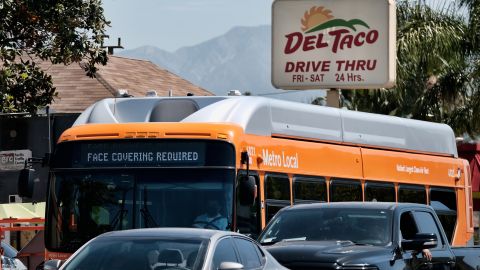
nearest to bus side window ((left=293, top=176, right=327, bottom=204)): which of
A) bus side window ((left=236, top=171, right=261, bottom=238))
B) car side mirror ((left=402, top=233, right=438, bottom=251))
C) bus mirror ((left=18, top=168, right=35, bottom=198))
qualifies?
bus side window ((left=236, top=171, right=261, bottom=238))

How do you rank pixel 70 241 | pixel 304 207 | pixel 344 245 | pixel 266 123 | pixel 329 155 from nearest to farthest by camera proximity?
pixel 344 245
pixel 304 207
pixel 70 241
pixel 266 123
pixel 329 155

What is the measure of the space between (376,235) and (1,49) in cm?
775

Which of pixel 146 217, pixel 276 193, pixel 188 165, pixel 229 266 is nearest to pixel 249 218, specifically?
pixel 188 165

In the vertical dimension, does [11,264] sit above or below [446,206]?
below

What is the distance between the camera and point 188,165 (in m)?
16.5

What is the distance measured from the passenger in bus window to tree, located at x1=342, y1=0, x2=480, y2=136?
19.9 meters

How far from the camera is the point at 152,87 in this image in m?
41.9

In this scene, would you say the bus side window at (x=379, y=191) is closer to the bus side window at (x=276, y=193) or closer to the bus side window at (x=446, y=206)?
the bus side window at (x=446, y=206)

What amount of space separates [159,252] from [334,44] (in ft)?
71.6

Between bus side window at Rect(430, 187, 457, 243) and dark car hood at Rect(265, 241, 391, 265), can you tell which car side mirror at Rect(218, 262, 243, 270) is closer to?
dark car hood at Rect(265, 241, 391, 265)

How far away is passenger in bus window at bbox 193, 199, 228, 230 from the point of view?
15977mm

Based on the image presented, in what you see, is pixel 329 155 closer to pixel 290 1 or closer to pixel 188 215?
pixel 188 215

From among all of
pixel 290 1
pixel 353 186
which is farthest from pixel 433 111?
pixel 353 186

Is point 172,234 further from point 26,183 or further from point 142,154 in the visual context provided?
point 26,183
